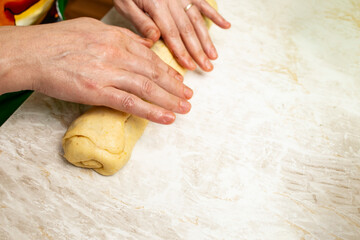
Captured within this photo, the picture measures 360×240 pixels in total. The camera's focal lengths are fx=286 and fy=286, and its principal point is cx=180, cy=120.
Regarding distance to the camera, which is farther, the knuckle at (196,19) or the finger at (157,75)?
the knuckle at (196,19)

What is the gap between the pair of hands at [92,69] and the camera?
2.91ft

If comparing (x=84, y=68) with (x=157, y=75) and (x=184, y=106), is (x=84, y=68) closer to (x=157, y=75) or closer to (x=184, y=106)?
(x=157, y=75)

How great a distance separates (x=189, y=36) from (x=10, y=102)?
80 centimetres

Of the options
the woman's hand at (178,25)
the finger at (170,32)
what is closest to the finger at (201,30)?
the woman's hand at (178,25)

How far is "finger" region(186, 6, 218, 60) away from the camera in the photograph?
4.08 ft

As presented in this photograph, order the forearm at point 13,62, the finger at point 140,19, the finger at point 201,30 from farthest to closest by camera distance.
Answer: the finger at point 201,30 < the finger at point 140,19 < the forearm at point 13,62

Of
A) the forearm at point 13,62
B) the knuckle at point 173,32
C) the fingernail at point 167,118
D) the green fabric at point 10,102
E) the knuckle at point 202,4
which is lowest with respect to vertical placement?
the fingernail at point 167,118

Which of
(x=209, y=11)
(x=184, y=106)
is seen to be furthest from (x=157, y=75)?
(x=209, y=11)

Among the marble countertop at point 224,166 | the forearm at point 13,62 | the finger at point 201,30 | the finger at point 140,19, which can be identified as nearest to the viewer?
the forearm at point 13,62

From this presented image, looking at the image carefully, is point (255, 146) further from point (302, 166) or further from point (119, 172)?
point (119, 172)

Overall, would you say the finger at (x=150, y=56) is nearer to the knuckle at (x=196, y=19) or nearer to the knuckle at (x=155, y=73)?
the knuckle at (x=155, y=73)

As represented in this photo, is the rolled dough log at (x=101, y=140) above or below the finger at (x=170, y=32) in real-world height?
below

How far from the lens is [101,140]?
92cm

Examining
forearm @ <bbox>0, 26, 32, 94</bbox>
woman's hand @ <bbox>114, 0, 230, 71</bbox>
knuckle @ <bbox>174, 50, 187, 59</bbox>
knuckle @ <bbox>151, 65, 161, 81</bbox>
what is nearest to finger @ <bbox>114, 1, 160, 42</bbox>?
woman's hand @ <bbox>114, 0, 230, 71</bbox>
